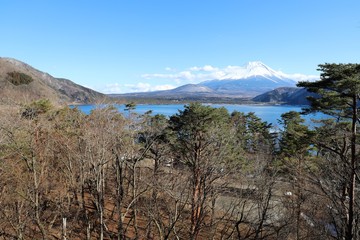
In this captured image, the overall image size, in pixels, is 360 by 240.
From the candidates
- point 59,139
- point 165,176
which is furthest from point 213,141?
point 59,139

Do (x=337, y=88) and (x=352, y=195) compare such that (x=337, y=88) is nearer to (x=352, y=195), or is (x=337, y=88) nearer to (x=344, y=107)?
(x=344, y=107)

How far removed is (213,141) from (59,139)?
8.96 m

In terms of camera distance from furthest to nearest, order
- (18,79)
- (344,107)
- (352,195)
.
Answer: (18,79) < (344,107) < (352,195)

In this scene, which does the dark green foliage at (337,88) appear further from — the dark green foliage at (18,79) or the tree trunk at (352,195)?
the dark green foliage at (18,79)

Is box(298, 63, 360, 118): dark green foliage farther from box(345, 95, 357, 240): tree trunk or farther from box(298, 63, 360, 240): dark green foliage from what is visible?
box(345, 95, 357, 240): tree trunk

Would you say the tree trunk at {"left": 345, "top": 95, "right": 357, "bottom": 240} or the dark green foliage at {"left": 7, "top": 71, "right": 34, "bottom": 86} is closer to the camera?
the tree trunk at {"left": 345, "top": 95, "right": 357, "bottom": 240}

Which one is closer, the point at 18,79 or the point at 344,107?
the point at 344,107

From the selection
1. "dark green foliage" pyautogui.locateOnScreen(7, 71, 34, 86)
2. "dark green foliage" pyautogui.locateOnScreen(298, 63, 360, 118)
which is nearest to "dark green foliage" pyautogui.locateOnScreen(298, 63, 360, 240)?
"dark green foliage" pyautogui.locateOnScreen(298, 63, 360, 118)

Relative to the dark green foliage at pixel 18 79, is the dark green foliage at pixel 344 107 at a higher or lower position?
lower

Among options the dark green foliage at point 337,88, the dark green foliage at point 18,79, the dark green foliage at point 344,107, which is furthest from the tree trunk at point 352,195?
the dark green foliage at point 18,79

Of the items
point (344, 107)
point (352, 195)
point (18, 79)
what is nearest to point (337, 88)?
point (344, 107)

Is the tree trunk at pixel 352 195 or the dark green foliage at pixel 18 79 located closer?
the tree trunk at pixel 352 195

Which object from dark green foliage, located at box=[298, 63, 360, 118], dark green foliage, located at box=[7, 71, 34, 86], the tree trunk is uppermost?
dark green foliage, located at box=[7, 71, 34, 86]

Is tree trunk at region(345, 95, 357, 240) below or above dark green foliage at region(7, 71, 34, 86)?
below
